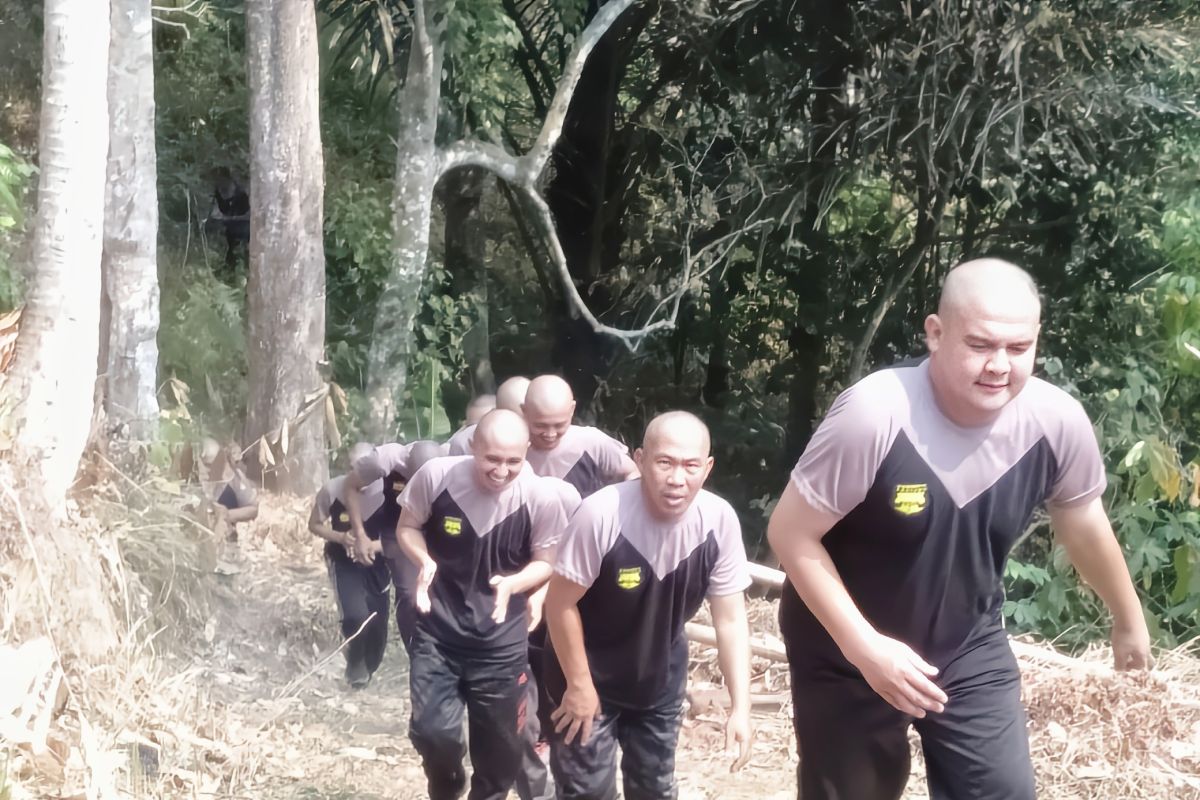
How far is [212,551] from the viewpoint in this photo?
780 cm

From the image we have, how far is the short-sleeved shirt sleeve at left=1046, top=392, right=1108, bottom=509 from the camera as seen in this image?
2.96m

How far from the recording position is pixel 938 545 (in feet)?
9.61

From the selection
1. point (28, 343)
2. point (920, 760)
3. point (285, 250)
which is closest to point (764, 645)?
point (920, 760)

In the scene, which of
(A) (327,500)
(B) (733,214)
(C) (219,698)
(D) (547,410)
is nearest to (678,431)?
(D) (547,410)

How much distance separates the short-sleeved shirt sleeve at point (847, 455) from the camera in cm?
280

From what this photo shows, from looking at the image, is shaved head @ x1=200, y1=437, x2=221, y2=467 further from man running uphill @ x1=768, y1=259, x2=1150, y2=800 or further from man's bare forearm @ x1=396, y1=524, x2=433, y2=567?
man running uphill @ x1=768, y1=259, x2=1150, y2=800

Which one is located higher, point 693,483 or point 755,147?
point 755,147

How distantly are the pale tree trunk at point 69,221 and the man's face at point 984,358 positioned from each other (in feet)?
15.5

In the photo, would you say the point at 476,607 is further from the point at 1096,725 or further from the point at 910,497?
the point at 1096,725

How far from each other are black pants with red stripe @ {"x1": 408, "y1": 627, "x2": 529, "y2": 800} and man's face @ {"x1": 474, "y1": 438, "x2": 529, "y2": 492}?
0.65m

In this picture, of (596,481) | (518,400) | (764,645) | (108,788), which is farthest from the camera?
(764,645)

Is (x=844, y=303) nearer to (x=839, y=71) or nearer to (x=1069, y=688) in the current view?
(x=839, y=71)

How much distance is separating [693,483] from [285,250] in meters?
6.78

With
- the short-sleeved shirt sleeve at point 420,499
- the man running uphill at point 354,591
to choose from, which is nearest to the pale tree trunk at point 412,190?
the man running uphill at point 354,591
